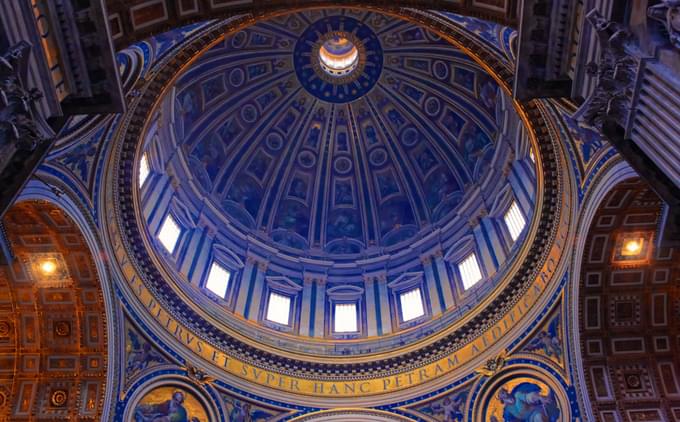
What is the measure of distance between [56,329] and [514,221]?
1769 centimetres

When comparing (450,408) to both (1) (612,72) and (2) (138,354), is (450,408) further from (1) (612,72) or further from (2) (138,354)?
(1) (612,72)

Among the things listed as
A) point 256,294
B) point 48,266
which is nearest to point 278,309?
point 256,294

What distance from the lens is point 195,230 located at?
89.6ft

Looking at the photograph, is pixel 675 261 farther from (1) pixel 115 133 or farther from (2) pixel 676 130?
(1) pixel 115 133

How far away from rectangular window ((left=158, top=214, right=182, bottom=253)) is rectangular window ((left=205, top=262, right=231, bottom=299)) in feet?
7.48

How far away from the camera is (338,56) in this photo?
3716 cm

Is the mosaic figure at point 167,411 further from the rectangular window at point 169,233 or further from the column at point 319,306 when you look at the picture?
the column at point 319,306

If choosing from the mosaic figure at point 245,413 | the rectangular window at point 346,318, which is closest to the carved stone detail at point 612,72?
the mosaic figure at point 245,413

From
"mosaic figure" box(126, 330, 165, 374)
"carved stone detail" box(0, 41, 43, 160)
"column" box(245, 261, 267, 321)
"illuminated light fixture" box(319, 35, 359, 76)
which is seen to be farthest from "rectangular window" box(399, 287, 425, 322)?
"carved stone detail" box(0, 41, 43, 160)

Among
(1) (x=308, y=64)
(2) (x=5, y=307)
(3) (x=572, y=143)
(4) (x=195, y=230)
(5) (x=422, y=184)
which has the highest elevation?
(1) (x=308, y=64)

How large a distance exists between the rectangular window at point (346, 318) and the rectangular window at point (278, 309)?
2385 mm

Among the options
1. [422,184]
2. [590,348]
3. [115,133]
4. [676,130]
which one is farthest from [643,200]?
[422,184]

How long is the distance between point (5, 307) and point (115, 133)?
6.25 meters

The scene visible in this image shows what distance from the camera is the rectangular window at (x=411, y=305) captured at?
2711 centimetres
